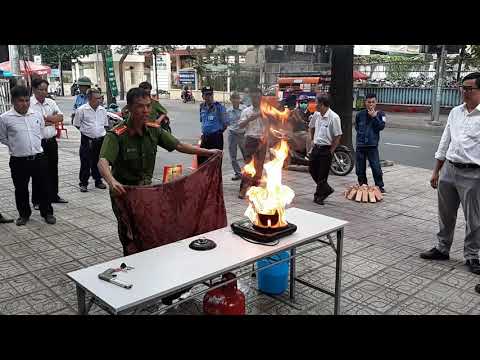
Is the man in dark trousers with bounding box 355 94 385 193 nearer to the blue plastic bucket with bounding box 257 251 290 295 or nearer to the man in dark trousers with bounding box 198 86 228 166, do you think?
the man in dark trousers with bounding box 198 86 228 166

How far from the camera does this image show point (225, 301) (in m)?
3.42

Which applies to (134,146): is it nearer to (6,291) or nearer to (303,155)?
(6,291)

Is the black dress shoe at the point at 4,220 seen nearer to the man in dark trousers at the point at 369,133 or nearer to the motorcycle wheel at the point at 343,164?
the man in dark trousers at the point at 369,133

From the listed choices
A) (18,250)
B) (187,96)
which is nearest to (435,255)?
(18,250)

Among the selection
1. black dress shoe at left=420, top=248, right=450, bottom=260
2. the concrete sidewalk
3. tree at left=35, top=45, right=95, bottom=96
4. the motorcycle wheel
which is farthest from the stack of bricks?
tree at left=35, top=45, right=95, bottom=96

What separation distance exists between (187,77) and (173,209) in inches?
1390

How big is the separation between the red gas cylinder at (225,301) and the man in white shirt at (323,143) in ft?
13.4

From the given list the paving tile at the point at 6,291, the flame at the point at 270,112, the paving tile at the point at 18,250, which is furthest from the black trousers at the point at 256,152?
the paving tile at the point at 6,291

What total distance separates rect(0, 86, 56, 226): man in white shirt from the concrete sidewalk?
1.05 feet

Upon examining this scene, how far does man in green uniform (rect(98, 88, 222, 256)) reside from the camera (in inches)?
143
